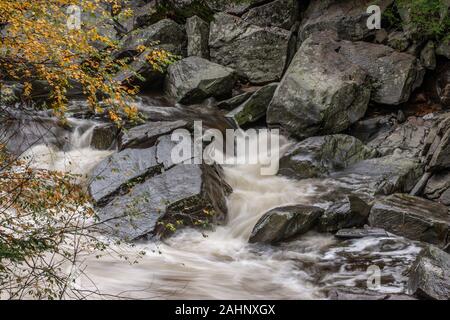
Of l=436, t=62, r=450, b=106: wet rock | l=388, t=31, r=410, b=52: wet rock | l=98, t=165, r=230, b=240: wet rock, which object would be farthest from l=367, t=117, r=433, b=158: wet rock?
l=98, t=165, r=230, b=240: wet rock

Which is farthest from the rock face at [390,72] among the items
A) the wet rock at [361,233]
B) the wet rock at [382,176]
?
the wet rock at [361,233]

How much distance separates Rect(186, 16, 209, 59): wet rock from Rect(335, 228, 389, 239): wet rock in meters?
9.49

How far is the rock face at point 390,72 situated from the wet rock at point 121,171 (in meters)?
6.45

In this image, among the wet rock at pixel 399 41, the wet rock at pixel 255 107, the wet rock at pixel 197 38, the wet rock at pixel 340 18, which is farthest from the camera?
the wet rock at pixel 197 38

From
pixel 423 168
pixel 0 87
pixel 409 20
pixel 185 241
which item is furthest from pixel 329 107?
pixel 0 87

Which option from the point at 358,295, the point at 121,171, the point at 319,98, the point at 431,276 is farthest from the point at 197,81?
the point at 431,276

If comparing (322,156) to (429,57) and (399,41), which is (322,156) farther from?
(399,41)

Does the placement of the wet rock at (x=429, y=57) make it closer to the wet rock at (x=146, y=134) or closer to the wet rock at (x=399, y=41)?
the wet rock at (x=399, y=41)

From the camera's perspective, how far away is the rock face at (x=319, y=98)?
36.3 feet

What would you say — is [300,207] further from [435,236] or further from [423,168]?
[423,168]

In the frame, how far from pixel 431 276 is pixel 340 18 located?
35.0ft

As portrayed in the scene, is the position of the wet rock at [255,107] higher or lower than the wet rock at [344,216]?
higher

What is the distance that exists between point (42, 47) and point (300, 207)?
4765 mm
